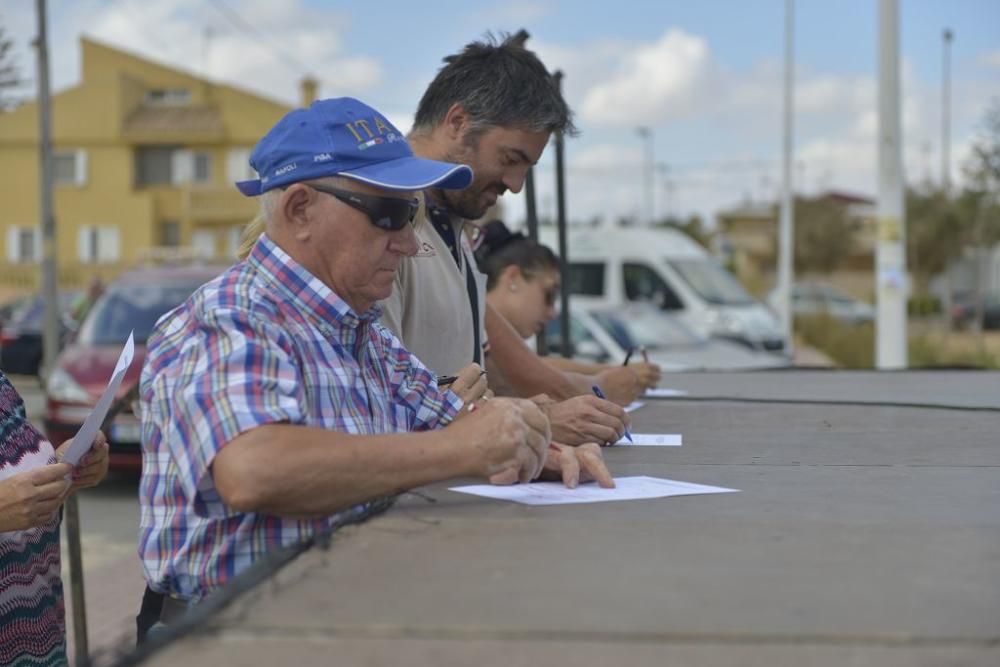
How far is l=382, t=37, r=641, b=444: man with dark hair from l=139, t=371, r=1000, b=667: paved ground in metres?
0.77

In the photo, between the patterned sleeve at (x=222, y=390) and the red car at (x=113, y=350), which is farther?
the red car at (x=113, y=350)

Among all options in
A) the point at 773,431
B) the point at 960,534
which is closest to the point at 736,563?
the point at 960,534

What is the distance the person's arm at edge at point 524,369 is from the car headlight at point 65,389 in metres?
6.33

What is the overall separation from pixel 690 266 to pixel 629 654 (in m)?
18.7

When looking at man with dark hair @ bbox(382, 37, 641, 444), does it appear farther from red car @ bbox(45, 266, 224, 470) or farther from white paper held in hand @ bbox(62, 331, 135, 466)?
red car @ bbox(45, 266, 224, 470)

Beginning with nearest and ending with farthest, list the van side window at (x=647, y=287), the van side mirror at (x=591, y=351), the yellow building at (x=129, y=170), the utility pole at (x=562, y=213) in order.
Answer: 1. the utility pole at (x=562, y=213)
2. the van side mirror at (x=591, y=351)
3. the van side window at (x=647, y=287)
4. the yellow building at (x=129, y=170)

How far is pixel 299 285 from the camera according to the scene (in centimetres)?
230

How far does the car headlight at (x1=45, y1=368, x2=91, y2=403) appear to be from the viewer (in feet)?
32.3

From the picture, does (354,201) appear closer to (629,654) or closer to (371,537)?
(371,537)

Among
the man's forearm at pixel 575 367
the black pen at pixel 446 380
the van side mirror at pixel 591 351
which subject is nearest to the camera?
the black pen at pixel 446 380

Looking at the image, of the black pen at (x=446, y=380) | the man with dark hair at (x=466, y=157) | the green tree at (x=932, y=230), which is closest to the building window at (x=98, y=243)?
the green tree at (x=932, y=230)

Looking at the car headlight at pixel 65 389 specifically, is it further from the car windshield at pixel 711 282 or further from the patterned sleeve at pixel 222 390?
the car windshield at pixel 711 282

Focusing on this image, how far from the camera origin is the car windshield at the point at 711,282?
63.8 feet

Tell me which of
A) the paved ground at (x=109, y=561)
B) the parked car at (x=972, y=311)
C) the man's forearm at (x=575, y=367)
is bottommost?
the paved ground at (x=109, y=561)
